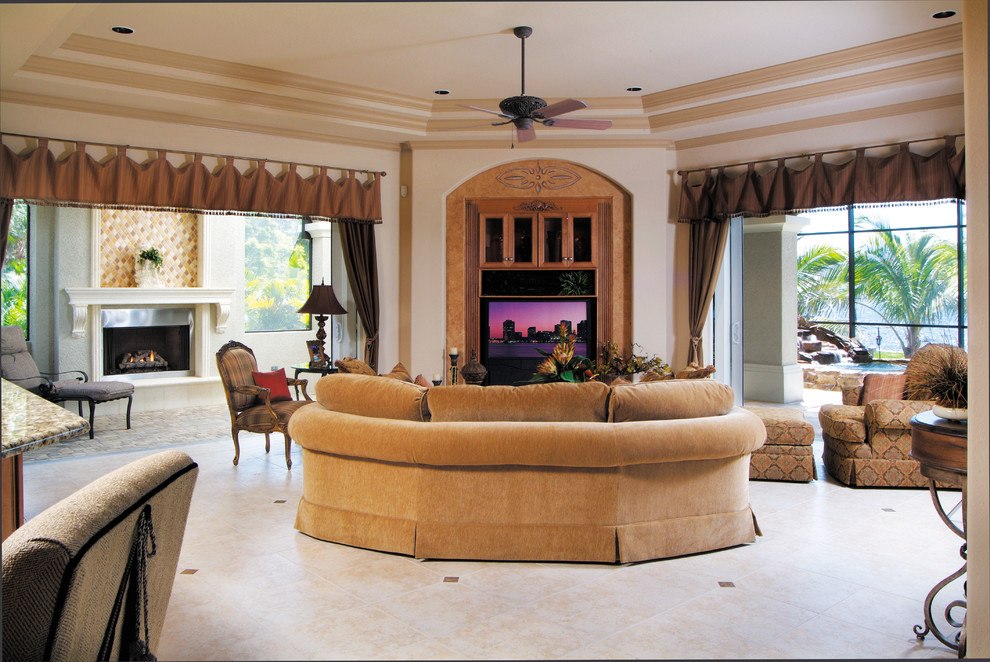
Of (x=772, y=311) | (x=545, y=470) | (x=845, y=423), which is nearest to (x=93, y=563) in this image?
(x=545, y=470)

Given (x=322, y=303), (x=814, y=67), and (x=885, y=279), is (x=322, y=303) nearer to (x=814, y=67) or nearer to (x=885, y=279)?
(x=814, y=67)

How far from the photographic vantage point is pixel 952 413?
2758 millimetres

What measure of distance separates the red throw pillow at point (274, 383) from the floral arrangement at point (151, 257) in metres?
3.31

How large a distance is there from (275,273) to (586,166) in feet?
16.4

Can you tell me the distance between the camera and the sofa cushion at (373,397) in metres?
3.79

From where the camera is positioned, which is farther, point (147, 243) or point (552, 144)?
point (147, 243)

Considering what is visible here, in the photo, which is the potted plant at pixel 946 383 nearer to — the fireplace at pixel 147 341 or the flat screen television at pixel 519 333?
the flat screen television at pixel 519 333

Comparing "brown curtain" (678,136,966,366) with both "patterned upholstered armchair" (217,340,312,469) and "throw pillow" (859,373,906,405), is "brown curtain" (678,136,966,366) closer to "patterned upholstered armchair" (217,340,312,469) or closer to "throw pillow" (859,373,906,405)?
"throw pillow" (859,373,906,405)

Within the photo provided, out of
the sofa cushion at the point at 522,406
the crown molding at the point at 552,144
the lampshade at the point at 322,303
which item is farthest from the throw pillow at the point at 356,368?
the crown molding at the point at 552,144

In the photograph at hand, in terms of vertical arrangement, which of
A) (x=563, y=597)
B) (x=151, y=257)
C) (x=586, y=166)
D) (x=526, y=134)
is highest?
(x=586, y=166)

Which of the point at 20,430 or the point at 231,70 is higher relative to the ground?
the point at 231,70

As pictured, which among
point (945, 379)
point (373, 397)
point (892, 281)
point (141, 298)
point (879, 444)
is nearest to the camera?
point (945, 379)

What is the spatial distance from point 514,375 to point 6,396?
5350 millimetres

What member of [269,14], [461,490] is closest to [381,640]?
[461,490]
